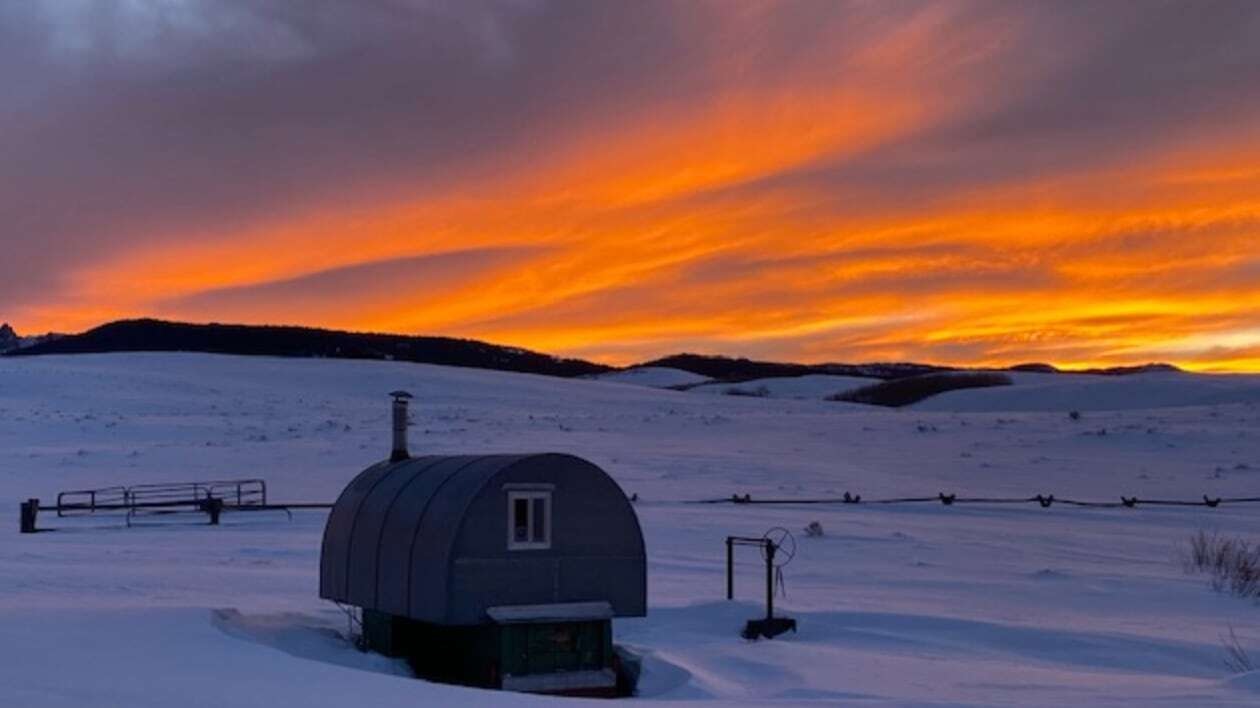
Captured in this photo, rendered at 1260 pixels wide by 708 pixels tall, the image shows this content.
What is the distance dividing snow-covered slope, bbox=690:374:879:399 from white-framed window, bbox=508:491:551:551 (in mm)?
101852

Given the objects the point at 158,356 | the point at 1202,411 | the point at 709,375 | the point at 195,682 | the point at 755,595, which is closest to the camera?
the point at 195,682

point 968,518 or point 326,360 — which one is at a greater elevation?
point 326,360

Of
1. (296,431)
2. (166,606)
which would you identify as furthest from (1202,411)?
(166,606)

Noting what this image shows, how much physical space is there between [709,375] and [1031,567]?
13859 centimetres

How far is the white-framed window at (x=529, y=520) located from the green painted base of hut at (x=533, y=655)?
0.76m

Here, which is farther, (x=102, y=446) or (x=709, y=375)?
(x=709, y=375)

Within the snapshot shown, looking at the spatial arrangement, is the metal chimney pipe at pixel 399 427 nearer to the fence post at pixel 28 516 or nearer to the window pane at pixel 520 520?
the window pane at pixel 520 520

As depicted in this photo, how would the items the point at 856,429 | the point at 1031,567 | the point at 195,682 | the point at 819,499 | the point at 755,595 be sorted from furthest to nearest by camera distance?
the point at 856,429 → the point at 819,499 → the point at 1031,567 → the point at 755,595 → the point at 195,682

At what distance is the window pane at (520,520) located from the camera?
17.2m

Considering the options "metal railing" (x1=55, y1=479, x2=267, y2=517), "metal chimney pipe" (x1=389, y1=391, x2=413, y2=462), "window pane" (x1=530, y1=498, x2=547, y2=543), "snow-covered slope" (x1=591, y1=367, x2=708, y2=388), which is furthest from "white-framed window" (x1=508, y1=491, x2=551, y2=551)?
"snow-covered slope" (x1=591, y1=367, x2=708, y2=388)

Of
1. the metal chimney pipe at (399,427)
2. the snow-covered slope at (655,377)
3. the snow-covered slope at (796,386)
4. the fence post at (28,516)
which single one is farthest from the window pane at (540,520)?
the snow-covered slope at (655,377)

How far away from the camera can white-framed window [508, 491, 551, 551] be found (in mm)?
17172

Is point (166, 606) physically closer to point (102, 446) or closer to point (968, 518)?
point (968, 518)

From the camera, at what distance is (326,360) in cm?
10100
